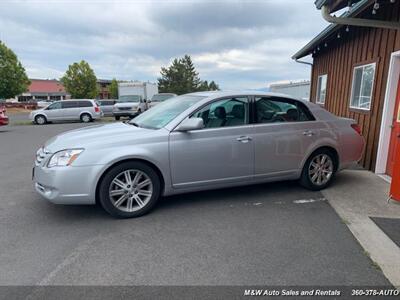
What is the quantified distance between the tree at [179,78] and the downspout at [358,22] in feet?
199

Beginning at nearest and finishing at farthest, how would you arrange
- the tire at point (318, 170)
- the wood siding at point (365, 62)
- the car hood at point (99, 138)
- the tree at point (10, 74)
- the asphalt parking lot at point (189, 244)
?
the asphalt parking lot at point (189, 244)
the car hood at point (99, 138)
the tire at point (318, 170)
the wood siding at point (365, 62)
the tree at point (10, 74)

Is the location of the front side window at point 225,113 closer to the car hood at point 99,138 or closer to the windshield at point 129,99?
the car hood at point 99,138

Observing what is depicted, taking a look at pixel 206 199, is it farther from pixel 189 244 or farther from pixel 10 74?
pixel 10 74

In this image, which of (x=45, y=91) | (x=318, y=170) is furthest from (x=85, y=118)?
(x=45, y=91)

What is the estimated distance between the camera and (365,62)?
6.28 meters

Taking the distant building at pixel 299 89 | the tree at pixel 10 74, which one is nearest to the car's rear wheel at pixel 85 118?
the distant building at pixel 299 89

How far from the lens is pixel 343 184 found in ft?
16.5

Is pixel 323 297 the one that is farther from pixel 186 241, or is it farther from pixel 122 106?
pixel 122 106

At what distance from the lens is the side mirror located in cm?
369

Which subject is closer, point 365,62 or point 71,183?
point 71,183

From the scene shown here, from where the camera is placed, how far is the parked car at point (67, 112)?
1928cm

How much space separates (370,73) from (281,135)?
11.1ft

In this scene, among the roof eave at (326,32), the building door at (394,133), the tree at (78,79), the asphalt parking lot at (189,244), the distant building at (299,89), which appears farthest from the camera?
the tree at (78,79)

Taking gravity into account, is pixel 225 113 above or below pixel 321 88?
below
